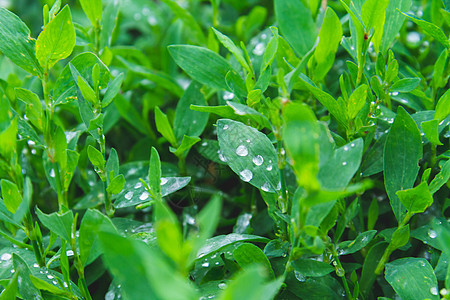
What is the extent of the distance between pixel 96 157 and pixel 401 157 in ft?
1.51

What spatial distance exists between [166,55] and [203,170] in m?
0.34

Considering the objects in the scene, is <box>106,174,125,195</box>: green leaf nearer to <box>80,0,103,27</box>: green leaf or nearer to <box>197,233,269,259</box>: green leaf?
<box>197,233,269,259</box>: green leaf

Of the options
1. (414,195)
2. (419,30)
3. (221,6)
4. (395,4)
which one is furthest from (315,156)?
(221,6)

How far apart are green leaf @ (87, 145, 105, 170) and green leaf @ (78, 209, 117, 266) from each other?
0.10 meters

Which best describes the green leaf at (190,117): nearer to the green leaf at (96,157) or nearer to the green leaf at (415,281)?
the green leaf at (96,157)

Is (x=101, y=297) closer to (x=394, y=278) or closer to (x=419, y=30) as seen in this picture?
Result: (x=394, y=278)

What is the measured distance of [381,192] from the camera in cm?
87

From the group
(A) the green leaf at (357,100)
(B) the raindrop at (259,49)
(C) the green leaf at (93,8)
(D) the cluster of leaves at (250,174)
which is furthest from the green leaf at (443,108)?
(C) the green leaf at (93,8)

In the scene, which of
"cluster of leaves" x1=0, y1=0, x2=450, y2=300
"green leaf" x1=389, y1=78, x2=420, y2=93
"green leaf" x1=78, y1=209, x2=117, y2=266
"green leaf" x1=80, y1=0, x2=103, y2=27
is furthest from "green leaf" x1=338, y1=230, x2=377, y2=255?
"green leaf" x1=80, y1=0, x2=103, y2=27

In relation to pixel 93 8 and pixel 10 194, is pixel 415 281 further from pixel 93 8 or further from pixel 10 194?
pixel 93 8

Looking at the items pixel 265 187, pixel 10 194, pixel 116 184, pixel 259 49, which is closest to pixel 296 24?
pixel 259 49

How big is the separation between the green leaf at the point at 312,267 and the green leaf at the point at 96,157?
0.32m

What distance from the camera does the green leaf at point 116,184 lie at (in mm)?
678

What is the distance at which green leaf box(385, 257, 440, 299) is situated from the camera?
619mm
